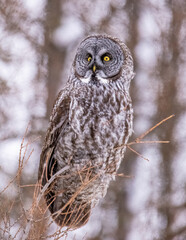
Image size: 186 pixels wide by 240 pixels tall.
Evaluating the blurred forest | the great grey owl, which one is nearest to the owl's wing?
the great grey owl

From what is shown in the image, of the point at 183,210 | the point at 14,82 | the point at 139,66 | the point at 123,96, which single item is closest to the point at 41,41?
the point at 14,82

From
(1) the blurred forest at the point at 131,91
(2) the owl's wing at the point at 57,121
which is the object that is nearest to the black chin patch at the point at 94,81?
(2) the owl's wing at the point at 57,121

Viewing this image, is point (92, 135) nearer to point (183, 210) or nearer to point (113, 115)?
point (113, 115)

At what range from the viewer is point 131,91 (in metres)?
8.39

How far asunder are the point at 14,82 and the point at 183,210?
3982 mm

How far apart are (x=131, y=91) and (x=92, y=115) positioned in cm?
527

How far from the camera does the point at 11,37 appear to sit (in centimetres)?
855

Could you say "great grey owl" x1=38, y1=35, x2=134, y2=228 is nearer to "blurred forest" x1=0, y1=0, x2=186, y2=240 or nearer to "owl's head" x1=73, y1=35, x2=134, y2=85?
"owl's head" x1=73, y1=35, x2=134, y2=85

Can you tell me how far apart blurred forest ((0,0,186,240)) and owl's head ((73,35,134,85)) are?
3.67 meters

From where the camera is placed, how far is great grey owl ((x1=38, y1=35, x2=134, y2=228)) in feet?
10.6

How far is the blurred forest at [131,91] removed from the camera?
24.3 feet

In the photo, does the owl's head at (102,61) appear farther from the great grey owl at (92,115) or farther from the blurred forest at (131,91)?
the blurred forest at (131,91)

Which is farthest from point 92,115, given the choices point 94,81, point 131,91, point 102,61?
point 131,91

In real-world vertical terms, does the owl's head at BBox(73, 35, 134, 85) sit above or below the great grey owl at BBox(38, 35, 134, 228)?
above
